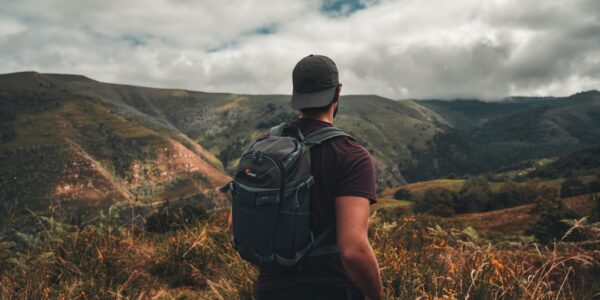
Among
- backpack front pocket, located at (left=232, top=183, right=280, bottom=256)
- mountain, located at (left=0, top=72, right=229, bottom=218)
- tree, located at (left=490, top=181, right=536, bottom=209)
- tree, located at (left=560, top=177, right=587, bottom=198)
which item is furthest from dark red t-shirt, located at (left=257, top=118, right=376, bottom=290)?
mountain, located at (left=0, top=72, right=229, bottom=218)

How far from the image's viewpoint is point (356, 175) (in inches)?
92.0

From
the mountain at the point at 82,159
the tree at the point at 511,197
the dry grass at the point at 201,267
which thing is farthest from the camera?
the mountain at the point at 82,159

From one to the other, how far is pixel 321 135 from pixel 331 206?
1.49 ft

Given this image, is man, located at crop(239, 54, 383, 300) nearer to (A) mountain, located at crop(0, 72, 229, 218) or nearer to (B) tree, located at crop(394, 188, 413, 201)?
(B) tree, located at crop(394, 188, 413, 201)

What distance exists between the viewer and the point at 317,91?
8.63ft

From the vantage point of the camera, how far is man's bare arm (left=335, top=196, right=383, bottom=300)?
7.32 ft

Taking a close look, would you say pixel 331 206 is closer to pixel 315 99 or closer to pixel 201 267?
pixel 315 99

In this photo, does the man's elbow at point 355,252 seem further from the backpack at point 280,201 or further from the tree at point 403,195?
the tree at point 403,195

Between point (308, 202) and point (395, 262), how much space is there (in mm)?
2765

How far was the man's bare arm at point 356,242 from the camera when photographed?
2232 millimetres

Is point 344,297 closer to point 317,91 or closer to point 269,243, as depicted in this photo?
point 269,243

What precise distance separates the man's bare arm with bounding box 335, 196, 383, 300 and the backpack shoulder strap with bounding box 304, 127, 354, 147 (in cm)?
38

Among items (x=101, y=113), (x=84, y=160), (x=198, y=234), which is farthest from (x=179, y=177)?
(x=198, y=234)

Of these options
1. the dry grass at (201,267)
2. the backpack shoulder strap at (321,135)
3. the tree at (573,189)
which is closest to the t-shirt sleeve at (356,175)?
the backpack shoulder strap at (321,135)
